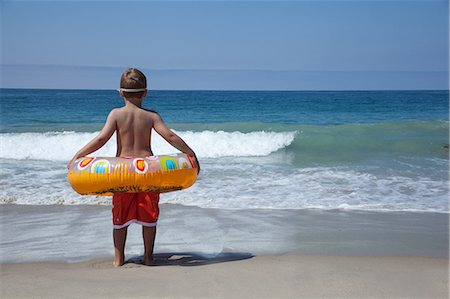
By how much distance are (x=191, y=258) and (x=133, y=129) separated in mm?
1231

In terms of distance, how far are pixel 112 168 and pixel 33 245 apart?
152cm

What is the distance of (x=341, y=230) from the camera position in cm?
566

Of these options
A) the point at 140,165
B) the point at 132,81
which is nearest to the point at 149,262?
the point at 140,165

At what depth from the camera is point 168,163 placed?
164 inches

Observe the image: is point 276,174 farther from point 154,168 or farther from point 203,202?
point 154,168

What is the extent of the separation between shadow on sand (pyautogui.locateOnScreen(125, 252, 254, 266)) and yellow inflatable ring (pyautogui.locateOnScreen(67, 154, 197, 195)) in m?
0.67

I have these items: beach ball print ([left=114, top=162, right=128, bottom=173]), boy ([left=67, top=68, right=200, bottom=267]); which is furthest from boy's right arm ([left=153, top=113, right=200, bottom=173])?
beach ball print ([left=114, top=162, right=128, bottom=173])

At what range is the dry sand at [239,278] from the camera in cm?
370

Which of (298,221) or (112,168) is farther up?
(112,168)

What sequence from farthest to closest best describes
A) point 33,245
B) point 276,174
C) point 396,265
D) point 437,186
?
point 276,174
point 437,186
point 33,245
point 396,265

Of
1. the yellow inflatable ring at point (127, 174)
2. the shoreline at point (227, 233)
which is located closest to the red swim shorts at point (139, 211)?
the yellow inflatable ring at point (127, 174)

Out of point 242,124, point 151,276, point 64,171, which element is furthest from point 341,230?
point 242,124

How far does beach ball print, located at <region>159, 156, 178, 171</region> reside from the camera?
4.16m

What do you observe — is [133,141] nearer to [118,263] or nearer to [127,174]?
[127,174]
